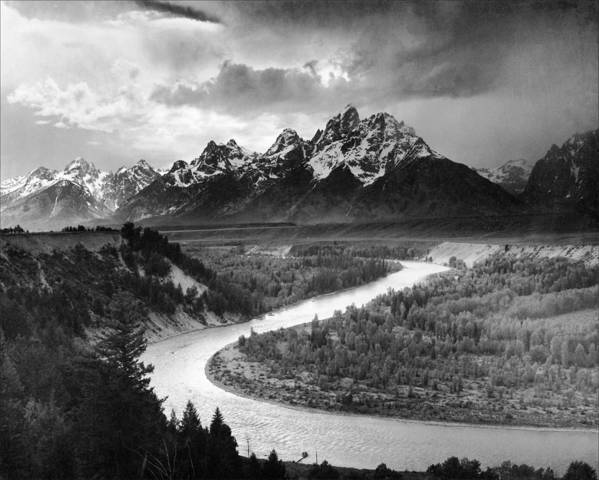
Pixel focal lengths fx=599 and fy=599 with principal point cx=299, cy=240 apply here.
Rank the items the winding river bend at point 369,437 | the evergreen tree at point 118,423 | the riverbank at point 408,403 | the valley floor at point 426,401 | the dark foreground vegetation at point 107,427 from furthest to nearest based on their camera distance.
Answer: the valley floor at point 426,401
the riverbank at point 408,403
the winding river bend at point 369,437
the evergreen tree at point 118,423
the dark foreground vegetation at point 107,427

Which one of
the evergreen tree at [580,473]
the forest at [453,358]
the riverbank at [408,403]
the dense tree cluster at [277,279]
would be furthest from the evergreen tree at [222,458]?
the dense tree cluster at [277,279]

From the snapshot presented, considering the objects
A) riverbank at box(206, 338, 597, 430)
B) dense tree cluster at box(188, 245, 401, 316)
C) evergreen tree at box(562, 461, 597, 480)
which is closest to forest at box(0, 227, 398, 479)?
riverbank at box(206, 338, 597, 430)

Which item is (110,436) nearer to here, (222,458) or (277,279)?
(222,458)

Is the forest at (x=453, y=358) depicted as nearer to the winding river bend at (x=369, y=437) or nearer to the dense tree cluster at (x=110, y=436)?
the winding river bend at (x=369, y=437)

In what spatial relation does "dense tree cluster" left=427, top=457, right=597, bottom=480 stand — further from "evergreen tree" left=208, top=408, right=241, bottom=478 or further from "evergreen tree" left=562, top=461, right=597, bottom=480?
"evergreen tree" left=208, top=408, right=241, bottom=478

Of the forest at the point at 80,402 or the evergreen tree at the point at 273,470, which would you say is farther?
the evergreen tree at the point at 273,470

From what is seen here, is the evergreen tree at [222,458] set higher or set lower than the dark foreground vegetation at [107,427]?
lower

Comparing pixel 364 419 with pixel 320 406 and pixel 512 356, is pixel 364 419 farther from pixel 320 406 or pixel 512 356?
pixel 512 356

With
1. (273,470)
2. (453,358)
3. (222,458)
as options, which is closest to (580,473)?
(273,470)
